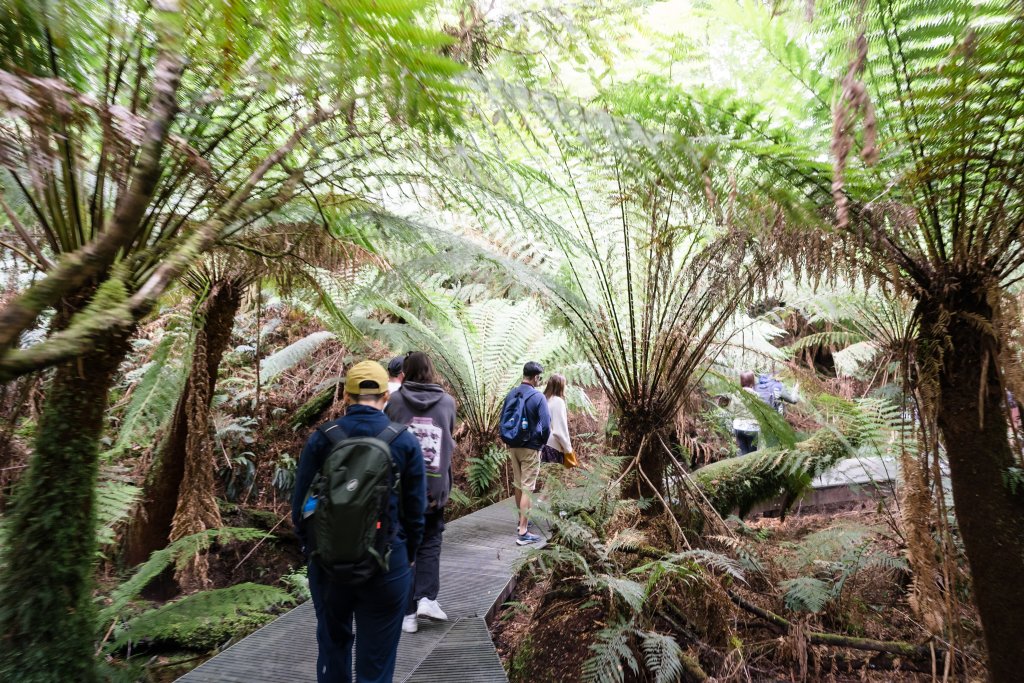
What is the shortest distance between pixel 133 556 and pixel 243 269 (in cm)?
195

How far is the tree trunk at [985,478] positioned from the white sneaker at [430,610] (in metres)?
2.01

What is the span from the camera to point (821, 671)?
208 centimetres

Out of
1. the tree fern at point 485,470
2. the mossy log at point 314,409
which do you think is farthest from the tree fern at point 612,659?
the mossy log at point 314,409

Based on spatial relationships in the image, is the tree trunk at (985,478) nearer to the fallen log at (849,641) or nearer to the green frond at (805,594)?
the fallen log at (849,641)

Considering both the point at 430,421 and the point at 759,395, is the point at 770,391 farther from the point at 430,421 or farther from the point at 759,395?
the point at 430,421

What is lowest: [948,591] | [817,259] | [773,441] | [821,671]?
[821,671]

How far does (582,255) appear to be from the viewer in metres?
3.12

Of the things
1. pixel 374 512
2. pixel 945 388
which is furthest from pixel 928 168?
pixel 374 512

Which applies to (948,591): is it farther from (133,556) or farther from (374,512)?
(133,556)

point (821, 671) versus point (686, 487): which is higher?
point (686, 487)

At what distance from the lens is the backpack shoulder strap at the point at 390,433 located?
1.74m

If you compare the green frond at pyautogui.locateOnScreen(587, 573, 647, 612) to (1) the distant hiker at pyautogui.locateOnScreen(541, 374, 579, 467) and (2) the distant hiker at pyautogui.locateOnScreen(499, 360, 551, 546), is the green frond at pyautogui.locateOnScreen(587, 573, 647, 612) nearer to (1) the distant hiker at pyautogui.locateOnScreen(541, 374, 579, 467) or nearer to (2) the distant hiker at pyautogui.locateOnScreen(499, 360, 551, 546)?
(2) the distant hiker at pyautogui.locateOnScreen(499, 360, 551, 546)

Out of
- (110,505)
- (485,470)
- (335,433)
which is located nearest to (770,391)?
(485,470)

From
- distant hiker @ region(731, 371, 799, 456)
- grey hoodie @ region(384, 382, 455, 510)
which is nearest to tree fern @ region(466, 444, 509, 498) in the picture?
distant hiker @ region(731, 371, 799, 456)
